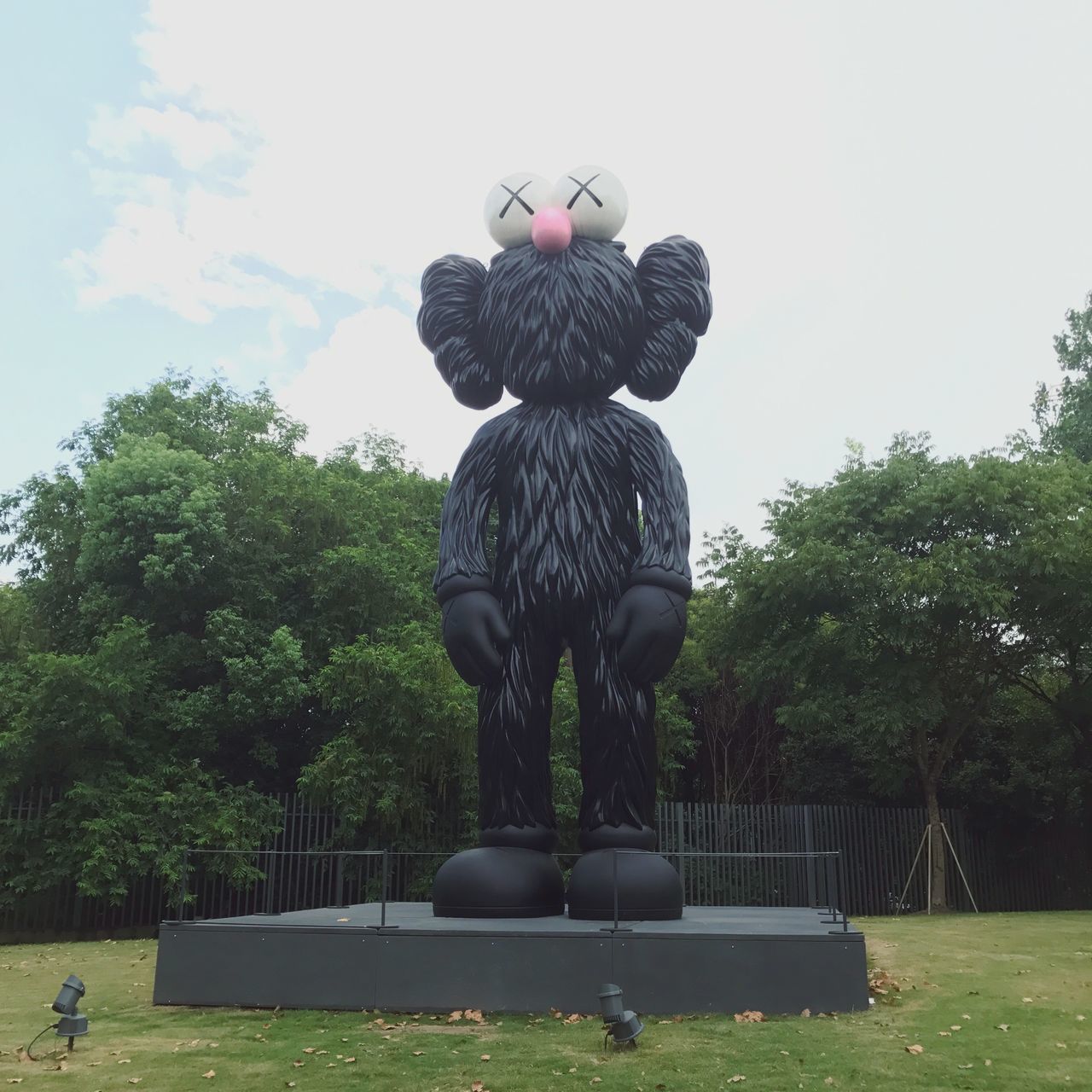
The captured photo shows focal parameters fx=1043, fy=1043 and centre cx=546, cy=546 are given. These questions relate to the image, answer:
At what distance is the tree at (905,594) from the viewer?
1302 centimetres

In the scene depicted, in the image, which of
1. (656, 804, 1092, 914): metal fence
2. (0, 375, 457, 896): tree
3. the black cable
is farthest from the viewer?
(656, 804, 1092, 914): metal fence

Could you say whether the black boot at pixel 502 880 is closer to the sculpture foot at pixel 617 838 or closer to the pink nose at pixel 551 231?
the sculpture foot at pixel 617 838

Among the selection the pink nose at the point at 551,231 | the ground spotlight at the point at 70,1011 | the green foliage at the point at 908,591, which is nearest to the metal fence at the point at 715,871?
the green foliage at the point at 908,591

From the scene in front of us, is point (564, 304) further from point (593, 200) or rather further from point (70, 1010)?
point (70, 1010)

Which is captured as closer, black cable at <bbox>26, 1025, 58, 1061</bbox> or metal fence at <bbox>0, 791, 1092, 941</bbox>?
black cable at <bbox>26, 1025, 58, 1061</bbox>

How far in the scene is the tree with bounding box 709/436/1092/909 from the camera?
42.7ft

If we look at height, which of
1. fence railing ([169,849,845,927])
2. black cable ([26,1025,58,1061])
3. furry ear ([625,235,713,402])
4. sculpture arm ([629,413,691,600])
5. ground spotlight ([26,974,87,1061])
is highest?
furry ear ([625,235,713,402])

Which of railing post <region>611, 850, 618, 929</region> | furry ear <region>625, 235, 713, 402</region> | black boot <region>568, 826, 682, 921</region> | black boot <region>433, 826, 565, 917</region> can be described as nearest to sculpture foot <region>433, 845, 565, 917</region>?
black boot <region>433, 826, 565, 917</region>

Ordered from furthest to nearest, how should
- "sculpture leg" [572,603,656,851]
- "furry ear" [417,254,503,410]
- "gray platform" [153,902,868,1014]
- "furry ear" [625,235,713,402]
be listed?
"furry ear" [417,254,503,410]
"furry ear" [625,235,713,402]
"sculpture leg" [572,603,656,851]
"gray platform" [153,902,868,1014]

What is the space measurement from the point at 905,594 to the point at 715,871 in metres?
4.59

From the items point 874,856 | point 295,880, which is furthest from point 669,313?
point 874,856

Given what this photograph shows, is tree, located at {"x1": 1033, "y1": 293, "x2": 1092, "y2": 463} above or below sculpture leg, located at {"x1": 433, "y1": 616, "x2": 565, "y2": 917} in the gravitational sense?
above

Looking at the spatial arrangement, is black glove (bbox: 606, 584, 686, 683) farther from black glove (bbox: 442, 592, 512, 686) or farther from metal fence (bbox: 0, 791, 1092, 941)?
metal fence (bbox: 0, 791, 1092, 941)

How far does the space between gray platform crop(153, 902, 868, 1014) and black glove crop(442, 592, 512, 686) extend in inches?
55.5
